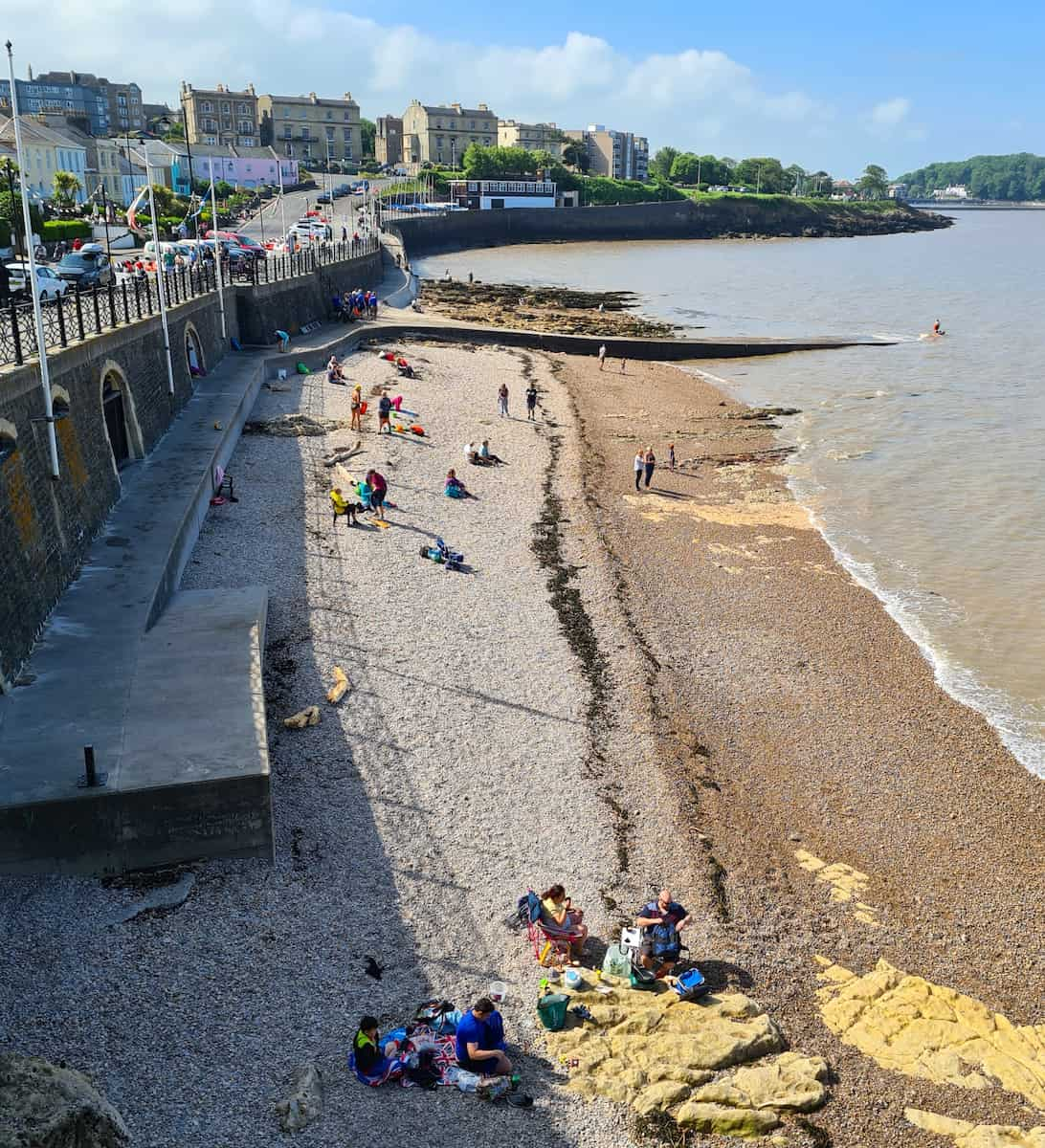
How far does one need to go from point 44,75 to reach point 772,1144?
195 meters

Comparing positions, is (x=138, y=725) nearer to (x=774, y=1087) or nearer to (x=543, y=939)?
(x=543, y=939)

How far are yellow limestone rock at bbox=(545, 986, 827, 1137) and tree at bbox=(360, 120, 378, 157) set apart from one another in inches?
6577

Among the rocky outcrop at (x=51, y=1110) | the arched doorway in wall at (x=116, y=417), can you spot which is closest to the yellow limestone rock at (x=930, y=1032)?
the rocky outcrop at (x=51, y=1110)

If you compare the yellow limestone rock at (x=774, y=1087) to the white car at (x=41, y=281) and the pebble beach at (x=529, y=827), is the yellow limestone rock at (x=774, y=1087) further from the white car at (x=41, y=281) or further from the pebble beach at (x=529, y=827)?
the white car at (x=41, y=281)

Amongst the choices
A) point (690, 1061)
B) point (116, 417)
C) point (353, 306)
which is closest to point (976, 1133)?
point (690, 1061)

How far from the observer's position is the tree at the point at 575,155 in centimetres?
Answer: 16388

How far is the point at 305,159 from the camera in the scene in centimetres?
14162

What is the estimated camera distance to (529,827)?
12039 mm

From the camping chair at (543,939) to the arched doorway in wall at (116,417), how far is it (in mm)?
12801

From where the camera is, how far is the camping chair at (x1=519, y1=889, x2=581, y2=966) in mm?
9953

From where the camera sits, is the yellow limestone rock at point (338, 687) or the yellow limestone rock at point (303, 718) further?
the yellow limestone rock at point (338, 687)

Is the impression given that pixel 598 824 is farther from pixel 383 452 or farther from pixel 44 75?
pixel 44 75

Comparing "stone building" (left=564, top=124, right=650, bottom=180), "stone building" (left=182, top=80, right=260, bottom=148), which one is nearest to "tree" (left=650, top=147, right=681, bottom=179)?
"stone building" (left=564, top=124, right=650, bottom=180)

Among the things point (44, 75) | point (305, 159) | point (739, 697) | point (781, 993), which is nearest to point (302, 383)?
point (739, 697)
